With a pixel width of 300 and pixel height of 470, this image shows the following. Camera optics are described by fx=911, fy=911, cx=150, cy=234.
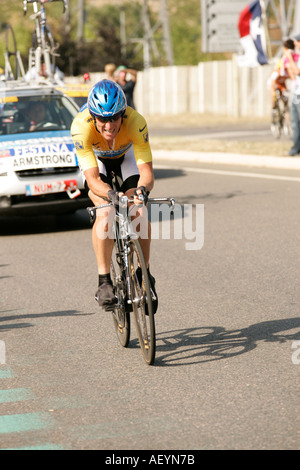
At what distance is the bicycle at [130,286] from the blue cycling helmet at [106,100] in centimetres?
60

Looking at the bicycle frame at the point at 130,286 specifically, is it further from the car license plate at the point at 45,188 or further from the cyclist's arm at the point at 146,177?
the car license plate at the point at 45,188

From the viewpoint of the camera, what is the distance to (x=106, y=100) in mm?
6098

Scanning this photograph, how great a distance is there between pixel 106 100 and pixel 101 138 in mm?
494

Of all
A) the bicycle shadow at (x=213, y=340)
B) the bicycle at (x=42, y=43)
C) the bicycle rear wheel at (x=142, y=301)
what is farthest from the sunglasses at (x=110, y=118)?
the bicycle at (x=42, y=43)

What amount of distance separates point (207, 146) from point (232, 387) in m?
17.9

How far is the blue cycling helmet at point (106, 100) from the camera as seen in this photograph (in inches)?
240

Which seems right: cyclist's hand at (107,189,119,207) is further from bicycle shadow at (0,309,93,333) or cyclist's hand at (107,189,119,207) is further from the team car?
the team car

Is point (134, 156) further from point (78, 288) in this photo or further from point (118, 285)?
point (78, 288)

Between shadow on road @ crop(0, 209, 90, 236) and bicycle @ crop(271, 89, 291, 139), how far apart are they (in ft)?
32.7

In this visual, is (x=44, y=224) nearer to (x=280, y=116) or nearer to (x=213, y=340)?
(x=213, y=340)

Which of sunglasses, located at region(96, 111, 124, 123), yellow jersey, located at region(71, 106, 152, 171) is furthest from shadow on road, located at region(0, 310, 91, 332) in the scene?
sunglasses, located at region(96, 111, 124, 123)

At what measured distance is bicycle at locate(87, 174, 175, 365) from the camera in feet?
19.3

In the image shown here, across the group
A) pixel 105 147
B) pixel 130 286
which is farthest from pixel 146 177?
pixel 130 286
